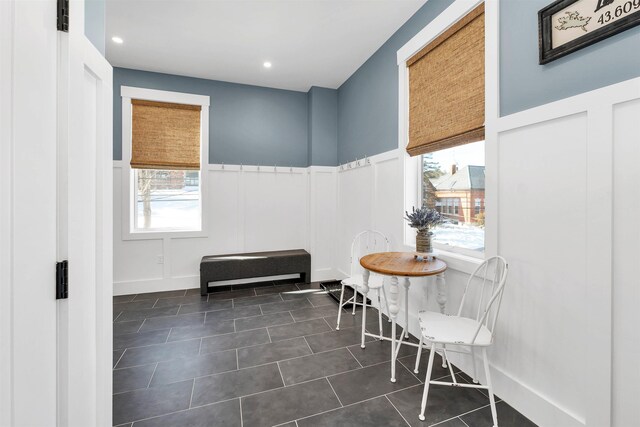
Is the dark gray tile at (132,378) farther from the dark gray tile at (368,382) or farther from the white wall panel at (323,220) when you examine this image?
the white wall panel at (323,220)

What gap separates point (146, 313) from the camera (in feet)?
10.1

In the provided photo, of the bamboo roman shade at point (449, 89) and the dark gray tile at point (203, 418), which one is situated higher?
the bamboo roman shade at point (449, 89)

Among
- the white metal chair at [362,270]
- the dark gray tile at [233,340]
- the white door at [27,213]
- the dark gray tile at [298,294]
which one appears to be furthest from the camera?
the dark gray tile at [298,294]

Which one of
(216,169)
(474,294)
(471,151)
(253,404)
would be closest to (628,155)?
(471,151)

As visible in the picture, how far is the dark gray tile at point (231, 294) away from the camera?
355 centimetres

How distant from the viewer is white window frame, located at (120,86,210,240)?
144 inches

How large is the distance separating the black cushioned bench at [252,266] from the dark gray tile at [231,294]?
0.15m

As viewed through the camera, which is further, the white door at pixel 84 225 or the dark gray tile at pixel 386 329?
the dark gray tile at pixel 386 329

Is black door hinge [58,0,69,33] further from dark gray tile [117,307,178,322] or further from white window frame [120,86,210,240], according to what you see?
white window frame [120,86,210,240]

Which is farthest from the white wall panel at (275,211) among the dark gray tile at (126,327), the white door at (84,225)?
the white door at (84,225)

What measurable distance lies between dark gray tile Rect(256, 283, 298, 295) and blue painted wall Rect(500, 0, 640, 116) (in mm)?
3175

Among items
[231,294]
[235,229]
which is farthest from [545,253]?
[235,229]

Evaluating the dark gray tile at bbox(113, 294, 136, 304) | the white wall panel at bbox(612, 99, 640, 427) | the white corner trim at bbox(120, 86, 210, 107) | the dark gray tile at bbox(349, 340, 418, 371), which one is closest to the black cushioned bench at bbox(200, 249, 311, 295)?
the dark gray tile at bbox(113, 294, 136, 304)

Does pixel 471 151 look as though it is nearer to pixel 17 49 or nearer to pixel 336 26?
pixel 336 26
